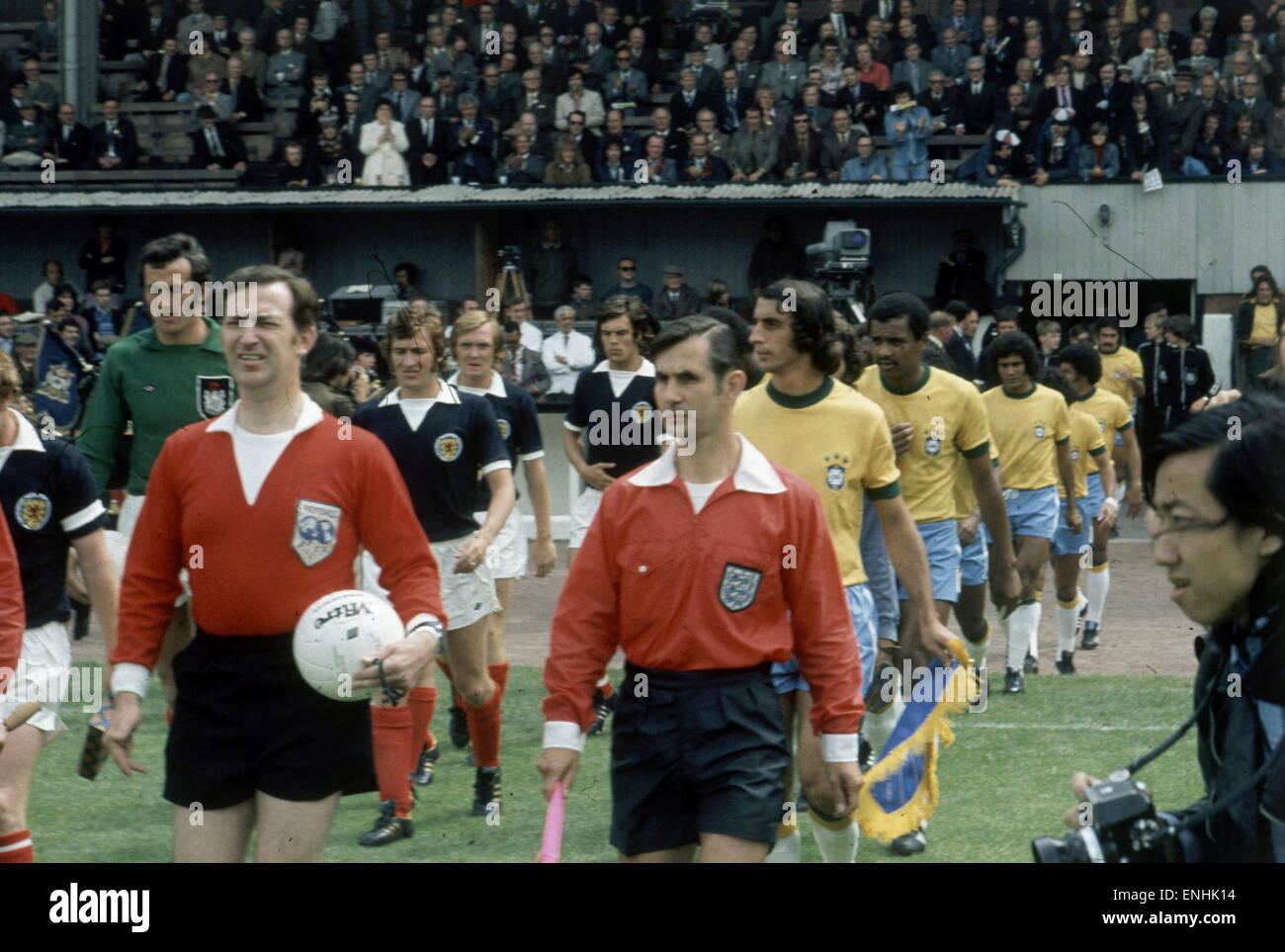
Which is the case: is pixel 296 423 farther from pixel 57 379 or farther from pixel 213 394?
pixel 57 379

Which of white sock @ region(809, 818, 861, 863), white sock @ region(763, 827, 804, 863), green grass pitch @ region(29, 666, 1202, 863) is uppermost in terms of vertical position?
white sock @ region(763, 827, 804, 863)

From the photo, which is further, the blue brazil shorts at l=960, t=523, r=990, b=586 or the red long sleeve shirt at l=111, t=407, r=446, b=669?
the blue brazil shorts at l=960, t=523, r=990, b=586

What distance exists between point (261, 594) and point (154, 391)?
2.56m

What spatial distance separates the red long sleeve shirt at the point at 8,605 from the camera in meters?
4.30

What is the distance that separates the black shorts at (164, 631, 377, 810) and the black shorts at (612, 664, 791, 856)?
0.72m

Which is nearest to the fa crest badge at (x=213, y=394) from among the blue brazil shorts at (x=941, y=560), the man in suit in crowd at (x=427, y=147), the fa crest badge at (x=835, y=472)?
the fa crest badge at (x=835, y=472)

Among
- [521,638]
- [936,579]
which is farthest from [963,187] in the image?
[936,579]

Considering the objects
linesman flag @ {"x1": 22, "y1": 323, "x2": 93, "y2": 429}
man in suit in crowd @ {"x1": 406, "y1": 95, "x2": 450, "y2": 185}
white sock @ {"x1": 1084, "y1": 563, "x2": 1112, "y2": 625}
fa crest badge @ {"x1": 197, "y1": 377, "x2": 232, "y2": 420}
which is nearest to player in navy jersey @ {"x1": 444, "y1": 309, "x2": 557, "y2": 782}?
fa crest badge @ {"x1": 197, "y1": 377, "x2": 232, "y2": 420}

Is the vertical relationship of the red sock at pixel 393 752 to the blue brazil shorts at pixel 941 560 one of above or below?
below

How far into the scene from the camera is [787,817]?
208 inches

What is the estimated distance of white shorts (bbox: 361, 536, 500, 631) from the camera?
7332 mm

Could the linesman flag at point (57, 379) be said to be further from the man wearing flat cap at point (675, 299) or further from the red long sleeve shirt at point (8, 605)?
the red long sleeve shirt at point (8, 605)

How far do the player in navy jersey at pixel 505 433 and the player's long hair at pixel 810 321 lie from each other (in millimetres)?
2715

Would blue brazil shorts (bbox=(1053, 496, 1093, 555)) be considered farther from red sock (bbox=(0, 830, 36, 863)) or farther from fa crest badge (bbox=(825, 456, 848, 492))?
red sock (bbox=(0, 830, 36, 863))
